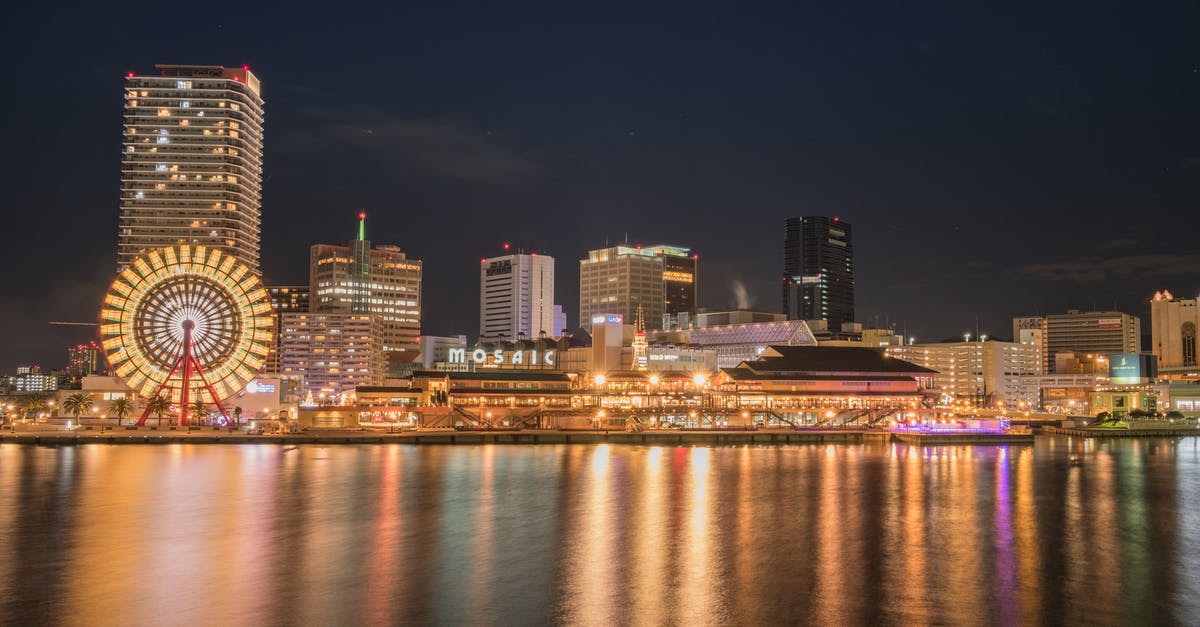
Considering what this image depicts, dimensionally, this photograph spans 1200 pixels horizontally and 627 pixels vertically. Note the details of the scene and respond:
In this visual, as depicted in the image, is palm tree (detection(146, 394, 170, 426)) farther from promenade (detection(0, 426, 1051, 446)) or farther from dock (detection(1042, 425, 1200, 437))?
dock (detection(1042, 425, 1200, 437))

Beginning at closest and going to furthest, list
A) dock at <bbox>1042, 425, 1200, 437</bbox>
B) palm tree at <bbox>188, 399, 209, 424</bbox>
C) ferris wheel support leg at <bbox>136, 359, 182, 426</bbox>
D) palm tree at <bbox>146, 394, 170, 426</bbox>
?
ferris wheel support leg at <bbox>136, 359, 182, 426</bbox> < palm tree at <bbox>146, 394, 170, 426</bbox> < palm tree at <bbox>188, 399, 209, 424</bbox> < dock at <bbox>1042, 425, 1200, 437</bbox>

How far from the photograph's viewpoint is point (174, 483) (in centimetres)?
5822

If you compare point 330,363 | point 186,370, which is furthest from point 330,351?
point 186,370

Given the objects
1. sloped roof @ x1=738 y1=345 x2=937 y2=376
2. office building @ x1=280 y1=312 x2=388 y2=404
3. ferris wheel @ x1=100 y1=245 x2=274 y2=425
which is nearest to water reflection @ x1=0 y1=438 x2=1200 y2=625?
ferris wheel @ x1=100 y1=245 x2=274 y2=425

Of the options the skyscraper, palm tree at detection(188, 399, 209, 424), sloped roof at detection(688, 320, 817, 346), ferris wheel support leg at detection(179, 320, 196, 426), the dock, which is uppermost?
the skyscraper

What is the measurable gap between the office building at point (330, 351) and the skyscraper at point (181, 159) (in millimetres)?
44605

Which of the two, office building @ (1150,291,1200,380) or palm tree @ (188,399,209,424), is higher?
office building @ (1150,291,1200,380)

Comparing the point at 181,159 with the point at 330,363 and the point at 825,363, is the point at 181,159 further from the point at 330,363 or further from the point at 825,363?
the point at 825,363

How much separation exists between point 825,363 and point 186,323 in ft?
250

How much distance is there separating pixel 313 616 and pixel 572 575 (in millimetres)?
9388

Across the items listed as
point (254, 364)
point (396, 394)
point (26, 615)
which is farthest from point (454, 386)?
point (26, 615)

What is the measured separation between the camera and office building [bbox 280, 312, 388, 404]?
193m

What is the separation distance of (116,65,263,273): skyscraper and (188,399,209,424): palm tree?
51373 millimetres

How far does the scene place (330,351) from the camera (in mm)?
194125
